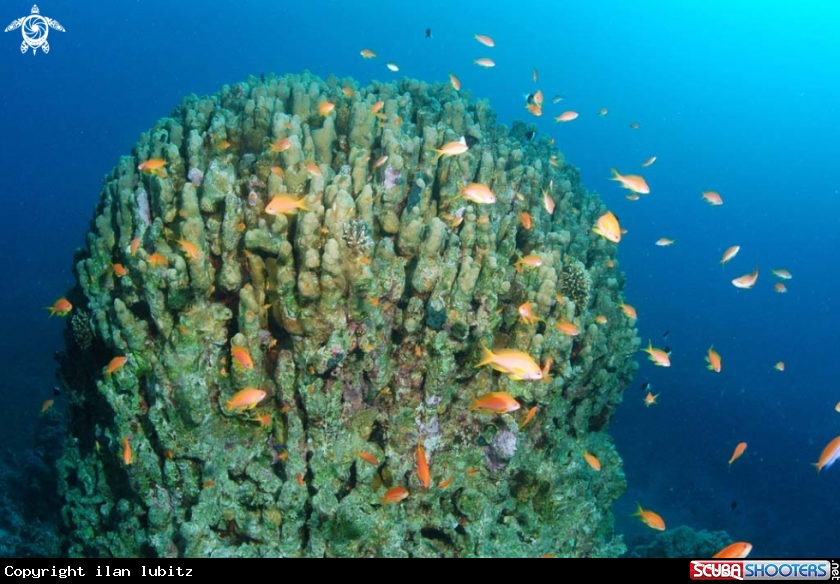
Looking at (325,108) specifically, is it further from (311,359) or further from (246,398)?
(246,398)

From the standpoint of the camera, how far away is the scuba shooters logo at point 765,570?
12.9ft

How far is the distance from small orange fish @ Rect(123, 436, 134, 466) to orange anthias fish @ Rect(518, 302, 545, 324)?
3.48 m

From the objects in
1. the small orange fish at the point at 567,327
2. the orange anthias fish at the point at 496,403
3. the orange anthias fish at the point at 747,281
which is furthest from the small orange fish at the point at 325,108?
the orange anthias fish at the point at 747,281

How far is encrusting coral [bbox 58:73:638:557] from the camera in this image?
3783mm

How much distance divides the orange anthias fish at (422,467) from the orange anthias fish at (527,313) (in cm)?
151

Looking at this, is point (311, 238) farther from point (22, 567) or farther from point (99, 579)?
point (22, 567)

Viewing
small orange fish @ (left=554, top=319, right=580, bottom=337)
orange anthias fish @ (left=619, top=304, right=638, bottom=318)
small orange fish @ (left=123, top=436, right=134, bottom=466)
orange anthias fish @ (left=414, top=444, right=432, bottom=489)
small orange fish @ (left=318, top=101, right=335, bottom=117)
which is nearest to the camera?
small orange fish @ (left=123, top=436, right=134, bottom=466)

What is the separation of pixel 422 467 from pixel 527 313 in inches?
64.0

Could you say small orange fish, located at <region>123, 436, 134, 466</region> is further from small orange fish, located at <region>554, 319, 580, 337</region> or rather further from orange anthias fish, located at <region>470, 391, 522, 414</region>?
small orange fish, located at <region>554, 319, 580, 337</region>

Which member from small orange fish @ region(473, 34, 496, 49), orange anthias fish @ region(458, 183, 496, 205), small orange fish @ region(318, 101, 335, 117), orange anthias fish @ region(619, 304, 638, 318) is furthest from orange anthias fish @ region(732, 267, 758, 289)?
small orange fish @ region(318, 101, 335, 117)

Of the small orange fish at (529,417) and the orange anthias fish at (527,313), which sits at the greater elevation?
the orange anthias fish at (527,313)

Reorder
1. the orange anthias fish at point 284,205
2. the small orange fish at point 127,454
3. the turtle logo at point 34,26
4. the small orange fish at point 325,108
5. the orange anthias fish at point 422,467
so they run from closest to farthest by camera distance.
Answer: the orange anthias fish at point 284,205, the small orange fish at point 127,454, the orange anthias fish at point 422,467, the small orange fish at point 325,108, the turtle logo at point 34,26

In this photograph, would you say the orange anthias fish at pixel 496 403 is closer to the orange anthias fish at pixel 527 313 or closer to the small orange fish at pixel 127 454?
the orange anthias fish at pixel 527 313

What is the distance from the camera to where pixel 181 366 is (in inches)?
147
